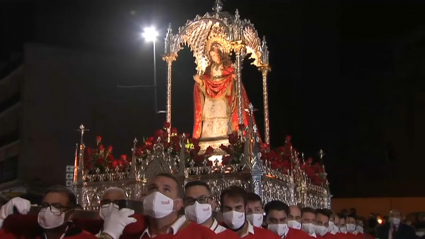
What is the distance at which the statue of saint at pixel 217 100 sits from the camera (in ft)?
38.9

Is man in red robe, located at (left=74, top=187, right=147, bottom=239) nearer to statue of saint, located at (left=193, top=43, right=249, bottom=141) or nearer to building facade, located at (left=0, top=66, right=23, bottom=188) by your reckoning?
statue of saint, located at (left=193, top=43, right=249, bottom=141)

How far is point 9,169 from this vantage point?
20.3 metres

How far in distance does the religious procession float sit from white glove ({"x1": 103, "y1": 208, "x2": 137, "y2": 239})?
4.85 meters

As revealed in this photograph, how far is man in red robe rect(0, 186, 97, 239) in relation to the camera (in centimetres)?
418

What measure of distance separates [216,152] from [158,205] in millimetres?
7116

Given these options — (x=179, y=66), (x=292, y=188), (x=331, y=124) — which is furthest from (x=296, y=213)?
(x=331, y=124)

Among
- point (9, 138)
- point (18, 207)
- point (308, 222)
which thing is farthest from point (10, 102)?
point (18, 207)

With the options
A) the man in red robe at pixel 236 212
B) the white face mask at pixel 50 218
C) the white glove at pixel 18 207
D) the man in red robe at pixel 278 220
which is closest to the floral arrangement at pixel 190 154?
the man in red robe at pixel 278 220

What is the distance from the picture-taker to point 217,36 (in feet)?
40.1

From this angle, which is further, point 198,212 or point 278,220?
point 278,220

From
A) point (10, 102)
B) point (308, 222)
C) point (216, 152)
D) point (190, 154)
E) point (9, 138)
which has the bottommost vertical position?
point (308, 222)

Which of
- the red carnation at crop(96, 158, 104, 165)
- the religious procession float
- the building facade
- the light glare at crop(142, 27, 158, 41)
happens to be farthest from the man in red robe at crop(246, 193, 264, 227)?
the building facade

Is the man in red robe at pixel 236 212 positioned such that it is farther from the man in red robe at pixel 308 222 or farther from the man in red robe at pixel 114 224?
the man in red robe at pixel 308 222

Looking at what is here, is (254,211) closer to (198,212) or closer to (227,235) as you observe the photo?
(227,235)
